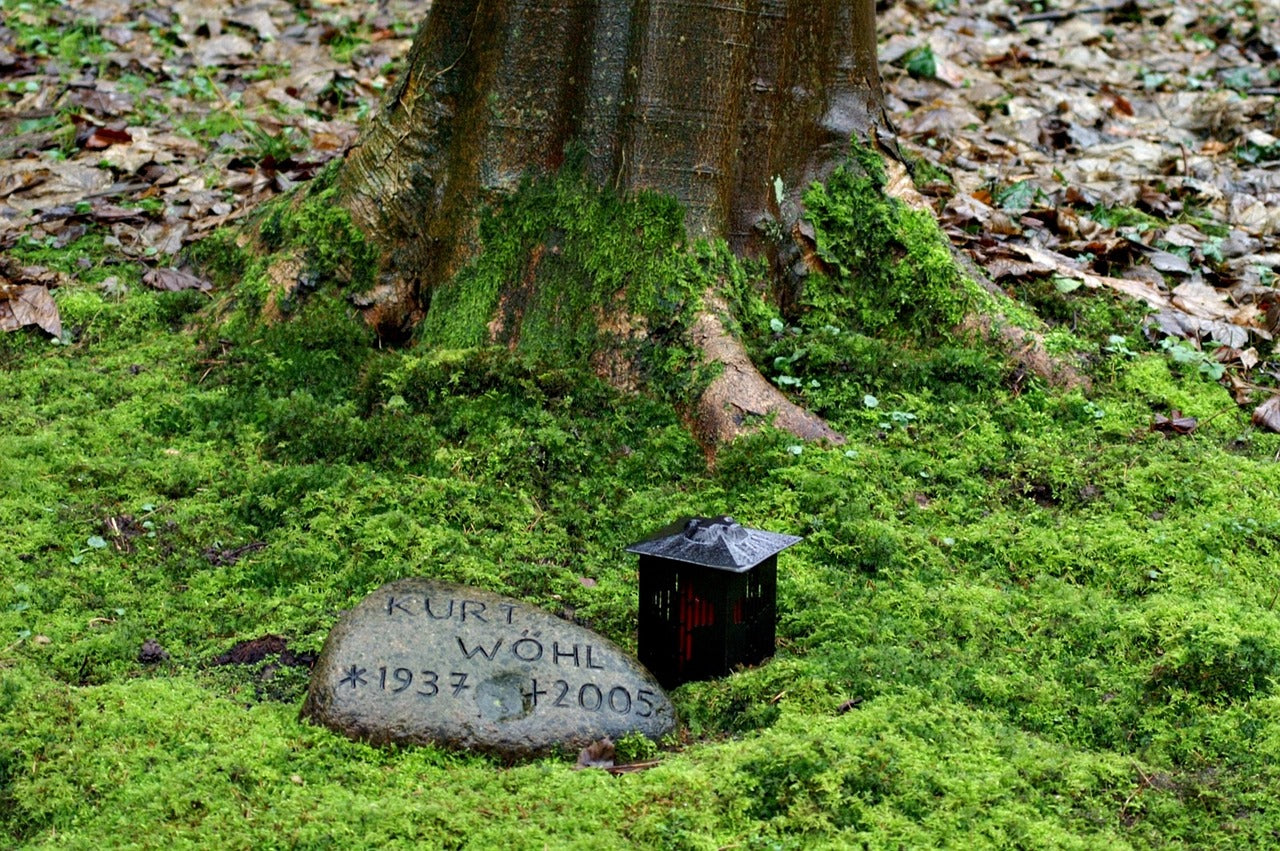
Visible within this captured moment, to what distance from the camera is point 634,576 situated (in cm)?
413

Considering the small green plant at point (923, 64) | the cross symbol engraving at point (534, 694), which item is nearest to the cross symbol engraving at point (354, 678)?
the cross symbol engraving at point (534, 694)

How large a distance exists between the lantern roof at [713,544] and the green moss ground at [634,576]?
1.11ft

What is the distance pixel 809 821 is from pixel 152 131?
5788 mm

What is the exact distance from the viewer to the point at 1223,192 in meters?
7.11

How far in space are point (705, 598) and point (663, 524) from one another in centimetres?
73

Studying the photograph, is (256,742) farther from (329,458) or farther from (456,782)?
(329,458)

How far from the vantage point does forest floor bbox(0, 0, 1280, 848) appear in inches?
122

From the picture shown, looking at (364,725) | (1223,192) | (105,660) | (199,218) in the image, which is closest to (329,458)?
(105,660)

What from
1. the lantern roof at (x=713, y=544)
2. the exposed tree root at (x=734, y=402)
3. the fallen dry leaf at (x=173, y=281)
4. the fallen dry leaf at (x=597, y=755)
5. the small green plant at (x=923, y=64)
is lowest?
the fallen dry leaf at (x=597, y=755)

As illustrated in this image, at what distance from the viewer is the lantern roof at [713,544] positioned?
351 cm

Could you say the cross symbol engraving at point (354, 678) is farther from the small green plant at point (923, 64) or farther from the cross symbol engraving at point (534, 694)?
the small green plant at point (923, 64)

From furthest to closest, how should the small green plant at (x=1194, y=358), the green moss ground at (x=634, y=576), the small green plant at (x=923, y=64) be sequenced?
1. the small green plant at (x=923, y=64)
2. the small green plant at (x=1194, y=358)
3. the green moss ground at (x=634, y=576)

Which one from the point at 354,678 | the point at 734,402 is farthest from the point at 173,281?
the point at 354,678

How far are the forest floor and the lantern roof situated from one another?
0.34 m
